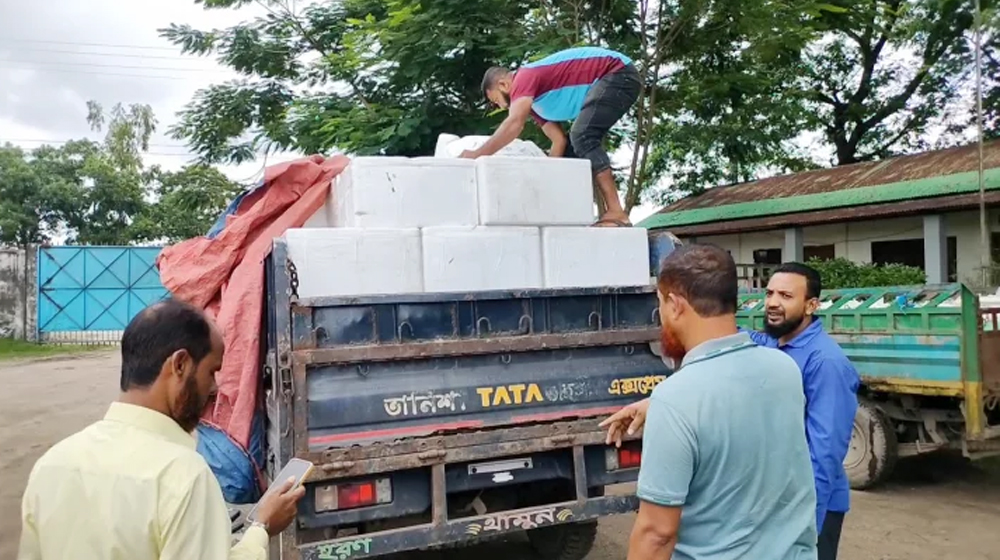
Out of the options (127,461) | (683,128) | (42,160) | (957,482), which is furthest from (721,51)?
(42,160)

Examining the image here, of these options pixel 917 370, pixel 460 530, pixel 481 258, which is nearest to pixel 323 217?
pixel 481 258

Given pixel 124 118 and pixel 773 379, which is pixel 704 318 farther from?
pixel 124 118

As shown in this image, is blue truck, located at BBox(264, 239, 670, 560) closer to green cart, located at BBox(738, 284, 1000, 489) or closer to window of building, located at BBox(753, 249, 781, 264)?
green cart, located at BBox(738, 284, 1000, 489)

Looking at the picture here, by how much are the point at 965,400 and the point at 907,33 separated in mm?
14892

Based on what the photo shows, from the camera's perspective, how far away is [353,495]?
316cm

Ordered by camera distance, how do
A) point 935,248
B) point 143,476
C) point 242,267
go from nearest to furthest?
point 143,476 < point 242,267 < point 935,248

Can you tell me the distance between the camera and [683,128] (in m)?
12.5

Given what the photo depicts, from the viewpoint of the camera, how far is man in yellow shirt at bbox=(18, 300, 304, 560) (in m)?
1.41

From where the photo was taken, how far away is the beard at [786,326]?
3008 millimetres

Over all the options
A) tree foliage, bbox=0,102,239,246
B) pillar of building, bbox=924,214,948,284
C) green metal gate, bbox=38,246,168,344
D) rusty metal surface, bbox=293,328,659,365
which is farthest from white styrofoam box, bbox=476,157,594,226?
tree foliage, bbox=0,102,239,246

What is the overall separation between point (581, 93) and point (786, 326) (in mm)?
2337

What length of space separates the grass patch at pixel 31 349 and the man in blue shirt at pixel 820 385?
725 inches

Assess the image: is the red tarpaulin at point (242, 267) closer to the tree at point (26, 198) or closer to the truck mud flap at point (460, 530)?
the truck mud flap at point (460, 530)

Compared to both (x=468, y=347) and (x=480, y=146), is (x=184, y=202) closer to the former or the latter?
(x=480, y=146)
